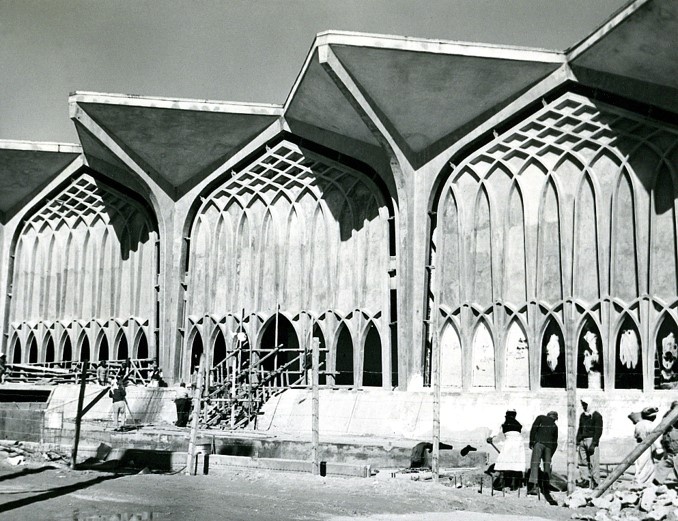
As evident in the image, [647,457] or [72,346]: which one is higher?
[72,346]

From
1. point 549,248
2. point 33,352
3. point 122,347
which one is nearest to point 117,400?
point 122,347

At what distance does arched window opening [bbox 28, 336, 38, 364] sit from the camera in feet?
97.4

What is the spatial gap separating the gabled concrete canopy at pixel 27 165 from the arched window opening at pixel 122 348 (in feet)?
19.0

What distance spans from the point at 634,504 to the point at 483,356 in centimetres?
1017

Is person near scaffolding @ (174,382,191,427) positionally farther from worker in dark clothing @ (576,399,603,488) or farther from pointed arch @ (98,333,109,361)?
worker in dark clothing @ (576,399,603,488)

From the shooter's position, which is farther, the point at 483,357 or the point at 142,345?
the point at 142,345

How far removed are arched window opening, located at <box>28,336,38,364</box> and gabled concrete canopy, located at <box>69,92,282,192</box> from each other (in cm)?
795

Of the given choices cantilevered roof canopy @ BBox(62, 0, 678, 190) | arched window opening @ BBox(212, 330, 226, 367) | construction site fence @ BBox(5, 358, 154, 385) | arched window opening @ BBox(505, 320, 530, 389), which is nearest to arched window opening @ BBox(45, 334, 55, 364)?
construction site fence @ BBox(5, 358, 154, 385)

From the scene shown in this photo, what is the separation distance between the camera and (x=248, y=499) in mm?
10750

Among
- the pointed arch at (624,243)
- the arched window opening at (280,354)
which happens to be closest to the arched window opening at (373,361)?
the arched window opening at (280,354)

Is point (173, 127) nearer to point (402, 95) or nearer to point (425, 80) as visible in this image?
point (402, 95)

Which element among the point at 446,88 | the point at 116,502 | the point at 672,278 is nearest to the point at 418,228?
the point at 446,88

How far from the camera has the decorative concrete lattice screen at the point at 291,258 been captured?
22.5m

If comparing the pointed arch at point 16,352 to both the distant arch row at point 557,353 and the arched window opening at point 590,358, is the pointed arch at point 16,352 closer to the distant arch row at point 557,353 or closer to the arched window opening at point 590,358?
the distant arch row at point 557,353
